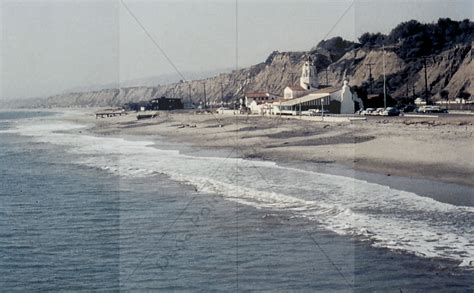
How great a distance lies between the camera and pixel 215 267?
9.05 meters

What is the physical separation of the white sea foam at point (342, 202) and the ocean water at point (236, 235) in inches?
1.1

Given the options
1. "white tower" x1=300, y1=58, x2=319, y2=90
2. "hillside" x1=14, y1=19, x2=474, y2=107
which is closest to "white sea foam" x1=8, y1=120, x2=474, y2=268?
"white tower" x1=300, y1=58, x2=319, y2=90

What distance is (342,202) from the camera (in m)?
13.2

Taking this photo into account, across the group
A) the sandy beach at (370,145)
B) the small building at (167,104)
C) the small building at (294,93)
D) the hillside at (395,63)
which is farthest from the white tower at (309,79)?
the small building at (167,104)

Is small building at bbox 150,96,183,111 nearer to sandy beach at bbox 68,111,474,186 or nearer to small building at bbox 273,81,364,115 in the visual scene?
small building at bbox 273,81,364,115

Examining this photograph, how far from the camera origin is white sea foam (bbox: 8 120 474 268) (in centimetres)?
988

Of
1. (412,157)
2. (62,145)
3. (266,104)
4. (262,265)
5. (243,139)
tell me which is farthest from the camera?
(266,104)

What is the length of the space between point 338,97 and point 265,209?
3691 centimetres

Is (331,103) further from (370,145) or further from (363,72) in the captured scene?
(363,72)

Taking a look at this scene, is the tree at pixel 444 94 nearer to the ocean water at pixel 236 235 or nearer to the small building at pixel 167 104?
the small building at pixel 167 104

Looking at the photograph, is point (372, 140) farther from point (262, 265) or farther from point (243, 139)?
point (262, 265)

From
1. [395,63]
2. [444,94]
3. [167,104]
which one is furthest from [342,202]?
[167,104]

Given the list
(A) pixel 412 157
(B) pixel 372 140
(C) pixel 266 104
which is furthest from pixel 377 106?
(A) pixel 412 157

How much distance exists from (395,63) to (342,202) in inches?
2605
